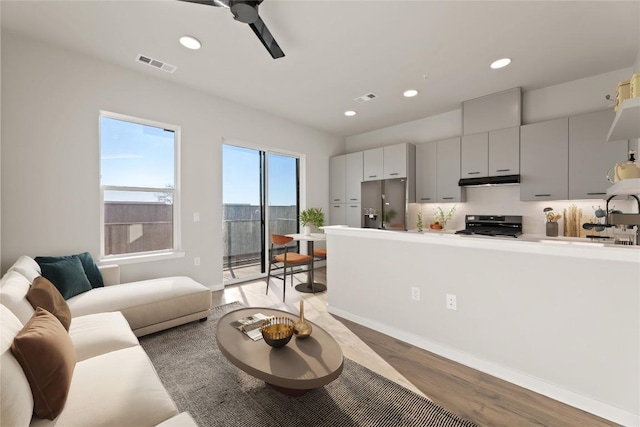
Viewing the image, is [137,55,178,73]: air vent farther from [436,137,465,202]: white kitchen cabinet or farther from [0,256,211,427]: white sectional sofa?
[436,137,465,202]: white kitchen cabinet

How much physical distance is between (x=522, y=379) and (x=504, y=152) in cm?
300

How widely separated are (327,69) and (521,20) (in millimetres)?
1881

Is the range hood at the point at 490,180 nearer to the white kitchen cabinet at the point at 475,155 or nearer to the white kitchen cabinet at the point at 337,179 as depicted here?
the white kitchen cabinet at the point at 475,155

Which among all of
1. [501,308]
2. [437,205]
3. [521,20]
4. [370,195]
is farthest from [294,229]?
[521,20]

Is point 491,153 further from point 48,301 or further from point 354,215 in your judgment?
point 48,301

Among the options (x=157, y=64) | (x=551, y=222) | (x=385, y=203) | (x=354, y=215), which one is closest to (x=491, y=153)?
(x=551, y=222)

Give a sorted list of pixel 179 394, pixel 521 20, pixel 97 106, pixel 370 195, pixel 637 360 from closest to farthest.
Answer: pixel 637 360 → pixel 179 394 → pixel 521 20 → pixel 97 106 → pixel 370 195

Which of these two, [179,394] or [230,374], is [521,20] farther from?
[179,394]

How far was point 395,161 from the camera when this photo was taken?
190 inches

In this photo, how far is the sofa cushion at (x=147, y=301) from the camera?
7.64 ft

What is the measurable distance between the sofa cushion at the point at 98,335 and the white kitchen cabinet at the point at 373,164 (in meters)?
4.29

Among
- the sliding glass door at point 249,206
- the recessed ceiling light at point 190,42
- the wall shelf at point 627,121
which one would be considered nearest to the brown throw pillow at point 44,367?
the recessed ceiling light at point 190,42

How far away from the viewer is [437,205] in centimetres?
472

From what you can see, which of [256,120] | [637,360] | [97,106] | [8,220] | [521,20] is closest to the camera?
[637,360]
